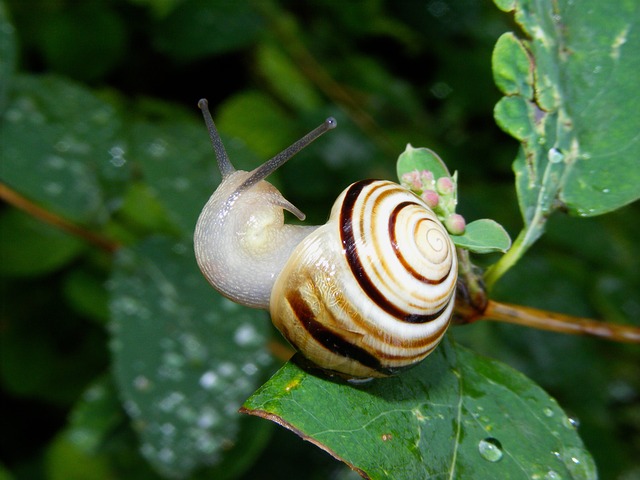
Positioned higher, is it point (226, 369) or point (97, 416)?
point (226, 369)

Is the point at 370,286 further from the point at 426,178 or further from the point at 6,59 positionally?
the point at 6,59

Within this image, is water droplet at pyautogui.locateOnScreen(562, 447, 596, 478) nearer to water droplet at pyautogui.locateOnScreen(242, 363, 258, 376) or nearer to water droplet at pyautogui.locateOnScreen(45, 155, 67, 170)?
water droplet at pyautogui.locateOnScreen(242, 363, 258, 376)

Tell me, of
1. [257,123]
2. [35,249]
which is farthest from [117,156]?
[257,123]

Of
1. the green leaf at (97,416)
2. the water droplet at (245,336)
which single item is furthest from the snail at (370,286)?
the green leaf at (97,416)

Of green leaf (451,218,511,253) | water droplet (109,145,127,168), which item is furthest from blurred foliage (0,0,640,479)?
green leaf (451,218,511,253)

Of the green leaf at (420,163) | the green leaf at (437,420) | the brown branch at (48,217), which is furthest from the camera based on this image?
the brown branch at (48,217)

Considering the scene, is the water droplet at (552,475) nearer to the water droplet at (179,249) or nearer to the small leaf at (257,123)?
the water droplet at (179,249)
